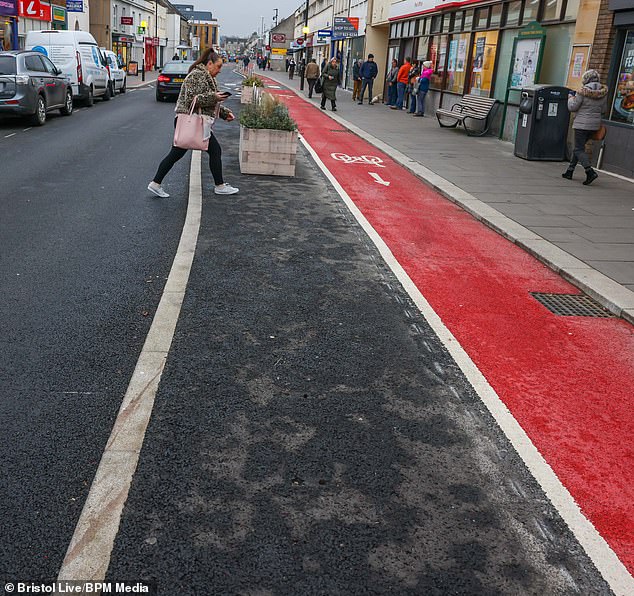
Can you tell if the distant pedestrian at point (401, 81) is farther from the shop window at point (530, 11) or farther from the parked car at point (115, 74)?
the parked car at point (115, 74)

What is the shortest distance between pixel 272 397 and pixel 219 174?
618 centimetres

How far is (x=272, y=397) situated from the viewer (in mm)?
4055

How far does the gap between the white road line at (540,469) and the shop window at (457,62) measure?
61.2 ft

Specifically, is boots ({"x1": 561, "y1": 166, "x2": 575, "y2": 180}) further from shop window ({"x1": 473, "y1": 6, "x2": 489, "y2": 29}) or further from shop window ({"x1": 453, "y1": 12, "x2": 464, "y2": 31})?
shop window ({"x1": 453, "y1": 12, "x2": 464, "y2": 31})

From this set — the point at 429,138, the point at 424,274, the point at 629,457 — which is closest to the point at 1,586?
the point at 629,457

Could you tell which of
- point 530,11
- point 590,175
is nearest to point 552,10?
point 530,11

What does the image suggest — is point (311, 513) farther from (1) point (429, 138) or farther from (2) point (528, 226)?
(1) point (429, 138)

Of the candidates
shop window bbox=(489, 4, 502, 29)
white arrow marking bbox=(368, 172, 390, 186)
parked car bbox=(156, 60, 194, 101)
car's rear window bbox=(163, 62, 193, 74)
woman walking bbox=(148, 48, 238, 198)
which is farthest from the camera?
car's rear window bbox=(163, 62, 193, 74)

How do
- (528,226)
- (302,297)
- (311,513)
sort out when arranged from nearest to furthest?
1. (311,513)
2. (302,297)
3. (528,226)

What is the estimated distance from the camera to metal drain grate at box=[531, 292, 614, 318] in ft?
19.5

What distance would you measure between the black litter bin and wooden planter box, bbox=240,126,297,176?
6043 mm

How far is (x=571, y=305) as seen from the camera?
20.2 feet

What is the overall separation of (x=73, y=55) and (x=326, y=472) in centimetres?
2308

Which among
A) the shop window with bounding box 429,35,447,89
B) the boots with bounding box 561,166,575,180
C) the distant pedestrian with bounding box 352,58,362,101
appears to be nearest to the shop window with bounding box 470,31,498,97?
the shop window with bounding box 429,35,447,89
